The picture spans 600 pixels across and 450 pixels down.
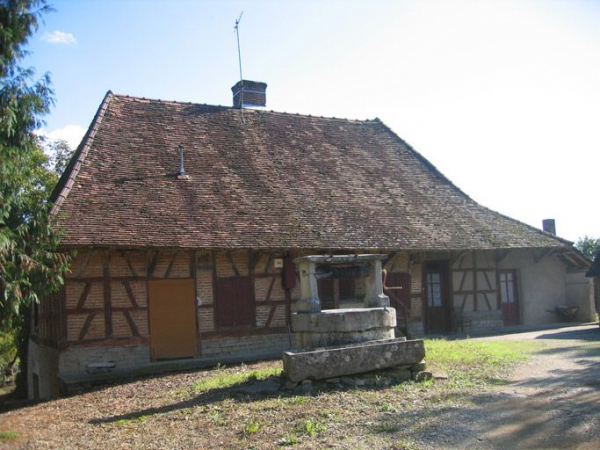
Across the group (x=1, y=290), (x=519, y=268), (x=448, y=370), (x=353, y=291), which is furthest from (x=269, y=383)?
(x=519, y=268)

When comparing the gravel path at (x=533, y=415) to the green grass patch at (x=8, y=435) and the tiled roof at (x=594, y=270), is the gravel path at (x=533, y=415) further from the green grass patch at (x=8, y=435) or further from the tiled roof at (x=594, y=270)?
the tiled roof at (x=594, y=270)

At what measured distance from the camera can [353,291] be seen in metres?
15.6

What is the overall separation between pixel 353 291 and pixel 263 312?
2707mm

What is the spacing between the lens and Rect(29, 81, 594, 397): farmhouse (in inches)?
496

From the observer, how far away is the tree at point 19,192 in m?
9.57

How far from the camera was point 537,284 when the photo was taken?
1862cm

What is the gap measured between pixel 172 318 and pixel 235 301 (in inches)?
60.0

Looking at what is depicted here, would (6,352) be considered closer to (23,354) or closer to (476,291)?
(23,354)

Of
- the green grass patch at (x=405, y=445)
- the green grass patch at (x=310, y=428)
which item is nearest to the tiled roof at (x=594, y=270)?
the green grass patch at (x=310, y=428)

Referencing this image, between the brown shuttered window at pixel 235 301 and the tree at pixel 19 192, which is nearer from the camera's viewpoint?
the tree at pixel 19 192

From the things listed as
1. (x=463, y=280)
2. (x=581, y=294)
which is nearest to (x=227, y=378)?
(x=463, y=280)

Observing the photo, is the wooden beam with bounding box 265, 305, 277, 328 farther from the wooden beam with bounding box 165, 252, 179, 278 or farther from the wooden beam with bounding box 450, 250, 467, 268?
the wooden beam with bounding box 450, 250, 467, 268

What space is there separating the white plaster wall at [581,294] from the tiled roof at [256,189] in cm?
208

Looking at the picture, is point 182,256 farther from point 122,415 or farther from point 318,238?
point 122,415
